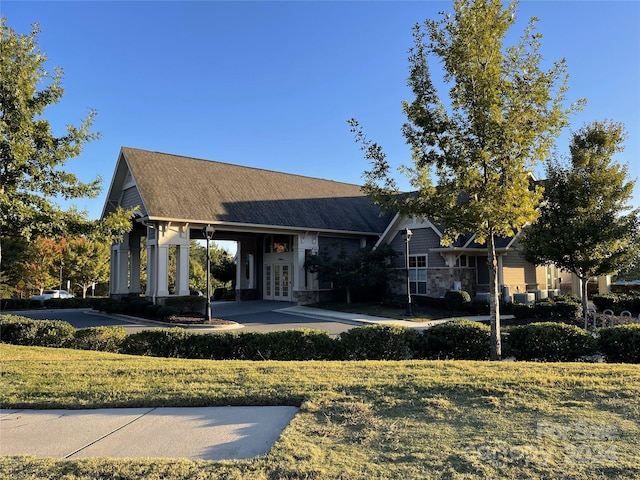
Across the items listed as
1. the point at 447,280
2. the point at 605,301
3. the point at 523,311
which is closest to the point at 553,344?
the point at 523,311

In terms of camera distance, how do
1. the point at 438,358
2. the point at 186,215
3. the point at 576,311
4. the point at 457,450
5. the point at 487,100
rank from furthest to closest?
the point at 186,215, the point at 576,311, the point at 438,358, the point at 487,100, the point at 457,450

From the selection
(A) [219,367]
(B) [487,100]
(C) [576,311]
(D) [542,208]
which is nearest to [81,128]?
(A) [219,367]

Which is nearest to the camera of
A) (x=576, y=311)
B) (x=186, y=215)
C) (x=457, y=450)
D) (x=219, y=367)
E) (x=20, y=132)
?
(x=457, y=450)

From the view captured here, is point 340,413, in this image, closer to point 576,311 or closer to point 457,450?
point 457,450

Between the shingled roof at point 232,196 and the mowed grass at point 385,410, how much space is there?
48.0 feet

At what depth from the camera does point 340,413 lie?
193 inches

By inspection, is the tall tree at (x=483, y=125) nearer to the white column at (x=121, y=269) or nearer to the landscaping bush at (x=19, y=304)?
the white column at (x=121, y=269)

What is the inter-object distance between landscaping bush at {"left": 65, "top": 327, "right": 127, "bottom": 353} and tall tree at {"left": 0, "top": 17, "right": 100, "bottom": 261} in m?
2.57

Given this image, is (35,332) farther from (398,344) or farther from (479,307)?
(479,307)

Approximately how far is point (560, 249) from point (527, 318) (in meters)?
3.26

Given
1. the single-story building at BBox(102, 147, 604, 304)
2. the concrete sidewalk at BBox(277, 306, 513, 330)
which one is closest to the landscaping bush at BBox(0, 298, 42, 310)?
the single-story building at BBox(102, 147, 604, 304)

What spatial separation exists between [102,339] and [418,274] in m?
16.8

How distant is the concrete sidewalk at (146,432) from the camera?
4.13 meters
